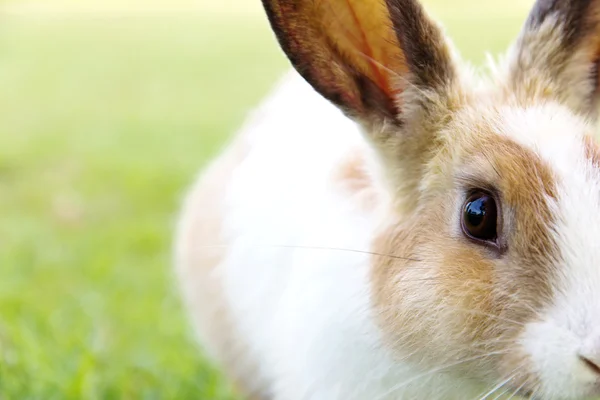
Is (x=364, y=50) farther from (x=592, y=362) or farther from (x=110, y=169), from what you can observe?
(x=110, y=169)

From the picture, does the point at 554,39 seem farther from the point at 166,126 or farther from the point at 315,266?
the point at 166,126

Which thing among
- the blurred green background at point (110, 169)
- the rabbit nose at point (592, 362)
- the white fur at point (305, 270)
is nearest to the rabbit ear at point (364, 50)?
the white fur at point (305, 270)

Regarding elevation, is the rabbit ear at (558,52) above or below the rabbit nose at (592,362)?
above

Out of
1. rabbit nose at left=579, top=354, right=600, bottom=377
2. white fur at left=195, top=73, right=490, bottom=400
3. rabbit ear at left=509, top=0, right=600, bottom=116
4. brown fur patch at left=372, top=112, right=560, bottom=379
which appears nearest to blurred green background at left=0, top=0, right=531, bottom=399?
rabbit ear at left=509, top=0, right=600, bottom=116

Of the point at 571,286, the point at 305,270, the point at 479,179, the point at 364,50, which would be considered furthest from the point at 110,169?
the point at 571,286

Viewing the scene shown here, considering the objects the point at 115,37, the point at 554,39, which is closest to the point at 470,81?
the point at 554,39

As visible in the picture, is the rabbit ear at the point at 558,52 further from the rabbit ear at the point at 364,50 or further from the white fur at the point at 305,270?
the white fur at the point at 305,270
